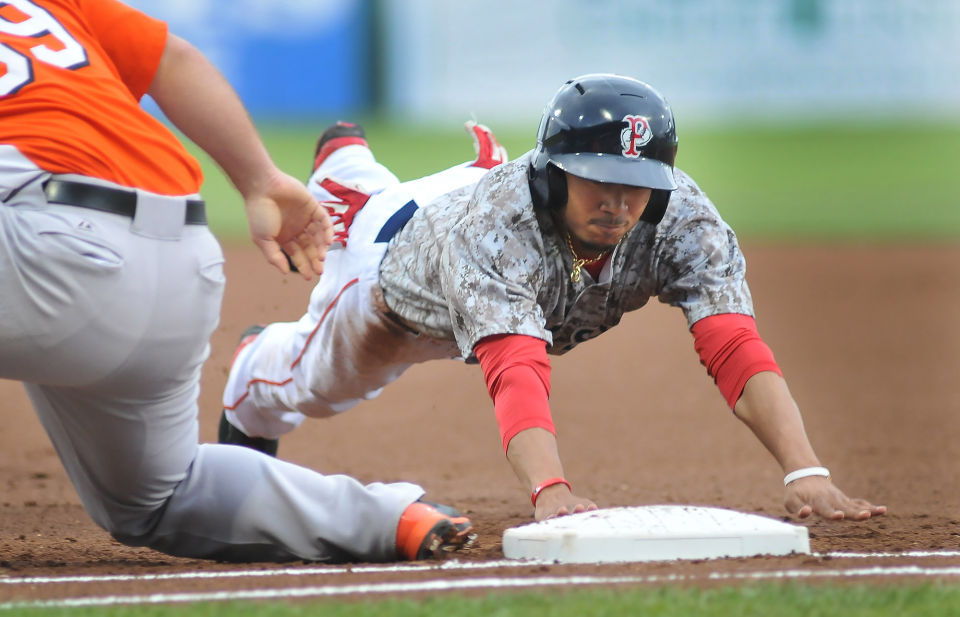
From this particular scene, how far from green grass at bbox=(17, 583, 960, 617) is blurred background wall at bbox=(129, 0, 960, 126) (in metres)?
12.4

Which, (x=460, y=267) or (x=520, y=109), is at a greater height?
(x=460, y=267)

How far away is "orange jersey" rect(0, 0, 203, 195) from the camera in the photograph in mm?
2238

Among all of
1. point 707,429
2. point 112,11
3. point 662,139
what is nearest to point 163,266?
point 112,11

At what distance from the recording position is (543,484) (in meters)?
2.67

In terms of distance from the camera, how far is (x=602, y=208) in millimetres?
2926

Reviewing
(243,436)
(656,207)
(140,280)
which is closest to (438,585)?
(140,280)

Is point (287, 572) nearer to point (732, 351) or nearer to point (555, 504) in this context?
point (555, 504)

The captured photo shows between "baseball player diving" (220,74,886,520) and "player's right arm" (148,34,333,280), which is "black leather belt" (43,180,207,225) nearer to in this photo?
"player's right arm" (148,34,333,280)

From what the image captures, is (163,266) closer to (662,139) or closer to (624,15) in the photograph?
(662,139)

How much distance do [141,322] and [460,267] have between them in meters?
0.86

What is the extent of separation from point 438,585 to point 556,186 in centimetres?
103

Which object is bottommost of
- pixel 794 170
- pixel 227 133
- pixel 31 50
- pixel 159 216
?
pixel 794 170

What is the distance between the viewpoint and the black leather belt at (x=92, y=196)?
2221 mm

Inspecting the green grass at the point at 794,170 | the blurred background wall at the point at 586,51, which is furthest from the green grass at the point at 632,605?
the blurred background wall at the point at 586,51
